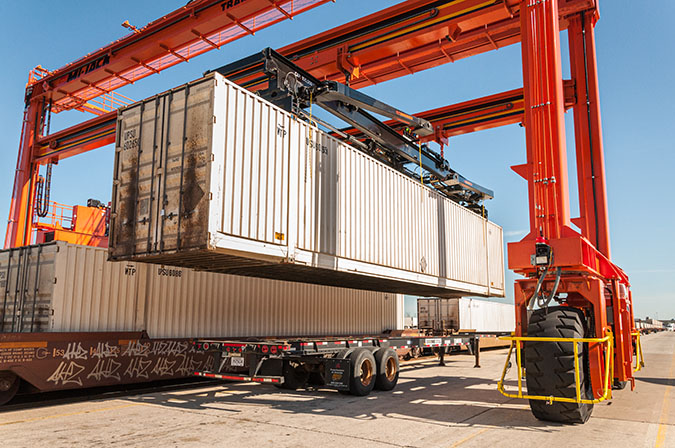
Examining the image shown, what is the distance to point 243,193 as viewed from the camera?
8461 mm

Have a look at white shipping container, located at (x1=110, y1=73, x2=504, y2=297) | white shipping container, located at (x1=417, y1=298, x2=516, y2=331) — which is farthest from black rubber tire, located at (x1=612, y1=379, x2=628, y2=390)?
white shipping container, located at (x1=417, y1=298, x2=516, y2=331)

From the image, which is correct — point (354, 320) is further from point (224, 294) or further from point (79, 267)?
point (79, 267)

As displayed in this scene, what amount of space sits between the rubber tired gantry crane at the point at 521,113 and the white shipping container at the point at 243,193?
2.07 metres

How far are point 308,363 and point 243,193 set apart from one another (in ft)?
12.9

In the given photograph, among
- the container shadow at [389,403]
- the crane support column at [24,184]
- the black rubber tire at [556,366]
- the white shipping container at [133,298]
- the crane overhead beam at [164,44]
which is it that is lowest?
the container shadow at [389,403]

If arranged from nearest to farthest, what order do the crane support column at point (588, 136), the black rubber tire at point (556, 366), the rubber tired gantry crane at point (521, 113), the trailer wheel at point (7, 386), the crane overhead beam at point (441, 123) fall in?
the black rubber tire at point (556, 366), the rubber tired gantry crane at point (521, 113), the trailer wheel at point (7, 386), the crane support column at point (588, 136), the crane overhead beam at point (441, 123)

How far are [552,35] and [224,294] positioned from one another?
9120mm

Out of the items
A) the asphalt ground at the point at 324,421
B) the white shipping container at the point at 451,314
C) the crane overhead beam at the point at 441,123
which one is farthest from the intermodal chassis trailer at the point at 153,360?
the white shipping container at the point at 451,314

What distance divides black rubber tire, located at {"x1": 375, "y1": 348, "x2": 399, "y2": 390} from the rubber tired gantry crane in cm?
327

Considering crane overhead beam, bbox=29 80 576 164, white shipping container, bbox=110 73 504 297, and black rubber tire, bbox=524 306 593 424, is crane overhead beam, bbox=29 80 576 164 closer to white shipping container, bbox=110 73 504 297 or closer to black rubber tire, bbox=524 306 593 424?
white shipping container, bbox=110 73 504 297

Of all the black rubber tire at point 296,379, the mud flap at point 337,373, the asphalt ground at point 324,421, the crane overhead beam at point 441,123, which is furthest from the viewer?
the crane overhead beam at point 441,123

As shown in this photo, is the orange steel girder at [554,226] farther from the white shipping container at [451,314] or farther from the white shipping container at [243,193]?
the white shipping container at [451,314]

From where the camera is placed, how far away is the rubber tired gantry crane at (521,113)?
288 inches

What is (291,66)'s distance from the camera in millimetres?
10578
